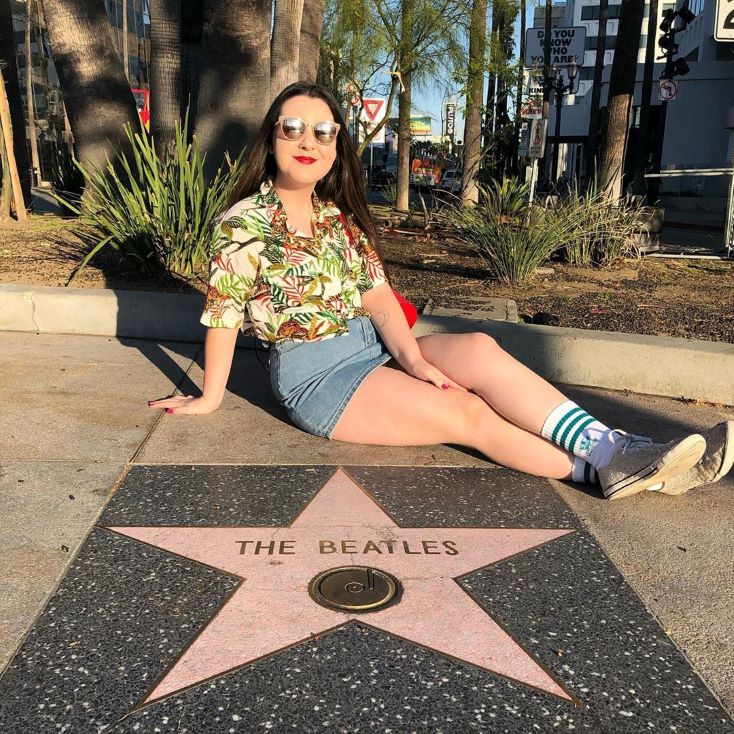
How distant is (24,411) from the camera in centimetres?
356

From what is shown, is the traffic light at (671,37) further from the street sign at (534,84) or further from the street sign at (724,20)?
the street sign at (724,20)

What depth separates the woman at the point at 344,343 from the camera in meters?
2.88

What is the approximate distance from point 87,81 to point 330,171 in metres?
4.77

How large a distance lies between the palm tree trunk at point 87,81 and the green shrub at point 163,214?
5.60ft

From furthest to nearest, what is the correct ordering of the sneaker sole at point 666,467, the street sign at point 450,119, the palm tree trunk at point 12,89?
the street sign at point 450,119, the palm tree trunk at point 12,89, the sneaker sole at point 666,467

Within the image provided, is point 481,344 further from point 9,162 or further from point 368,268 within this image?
point 9,162

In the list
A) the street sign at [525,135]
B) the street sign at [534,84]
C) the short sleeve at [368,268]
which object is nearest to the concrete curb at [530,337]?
the short sleeve at [368,268]

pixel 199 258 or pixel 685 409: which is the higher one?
pixel 199 258

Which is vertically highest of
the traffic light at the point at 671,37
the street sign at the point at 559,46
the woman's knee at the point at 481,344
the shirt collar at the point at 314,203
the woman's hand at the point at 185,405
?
the street sign at the point at 559,46

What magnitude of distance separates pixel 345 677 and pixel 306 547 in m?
0.65

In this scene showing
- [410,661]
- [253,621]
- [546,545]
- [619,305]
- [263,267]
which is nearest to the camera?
[410,661]

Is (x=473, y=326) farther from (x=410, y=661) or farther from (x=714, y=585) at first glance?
(x=410, y=661)

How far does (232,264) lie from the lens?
3.18 metres

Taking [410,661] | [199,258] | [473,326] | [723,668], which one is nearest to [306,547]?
[410,661]
